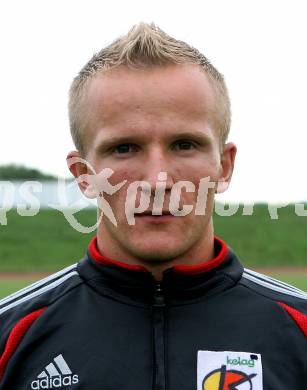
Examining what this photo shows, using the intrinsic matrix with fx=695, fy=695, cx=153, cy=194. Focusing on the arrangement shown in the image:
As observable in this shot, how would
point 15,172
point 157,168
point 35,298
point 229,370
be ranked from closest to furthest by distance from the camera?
point 157,168 → point 229,370 → point 35,298 → point 15,172

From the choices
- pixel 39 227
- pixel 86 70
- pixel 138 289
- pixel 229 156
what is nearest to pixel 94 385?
pixel 138 289

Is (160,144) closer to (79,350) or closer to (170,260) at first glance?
(170,260)

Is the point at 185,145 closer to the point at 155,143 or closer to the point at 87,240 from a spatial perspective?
the point at 155,143

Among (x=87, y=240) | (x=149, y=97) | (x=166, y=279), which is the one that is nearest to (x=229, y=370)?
(x=166, y=279)

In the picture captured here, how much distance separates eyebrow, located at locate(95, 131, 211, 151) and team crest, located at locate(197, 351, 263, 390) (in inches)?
28.8

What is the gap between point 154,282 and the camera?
8.04 feet

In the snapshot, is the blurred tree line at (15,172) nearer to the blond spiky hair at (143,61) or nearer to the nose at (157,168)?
the blond spiky hair at (143,61)

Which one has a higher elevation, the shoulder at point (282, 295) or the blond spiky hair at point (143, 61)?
the blond spiky hair at point (143, 61)

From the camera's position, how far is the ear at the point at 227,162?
256 centimetres

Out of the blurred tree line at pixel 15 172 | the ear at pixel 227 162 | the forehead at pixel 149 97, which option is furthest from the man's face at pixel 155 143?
the blurred tree line at pixel 15 172

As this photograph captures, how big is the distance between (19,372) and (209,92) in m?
1.18

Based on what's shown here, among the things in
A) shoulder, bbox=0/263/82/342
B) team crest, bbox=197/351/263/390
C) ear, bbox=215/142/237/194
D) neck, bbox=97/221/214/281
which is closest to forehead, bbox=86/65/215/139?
ear, bbox=215/142/237/194

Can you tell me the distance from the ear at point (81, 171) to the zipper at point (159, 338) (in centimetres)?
43

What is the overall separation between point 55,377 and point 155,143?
2.82ft
